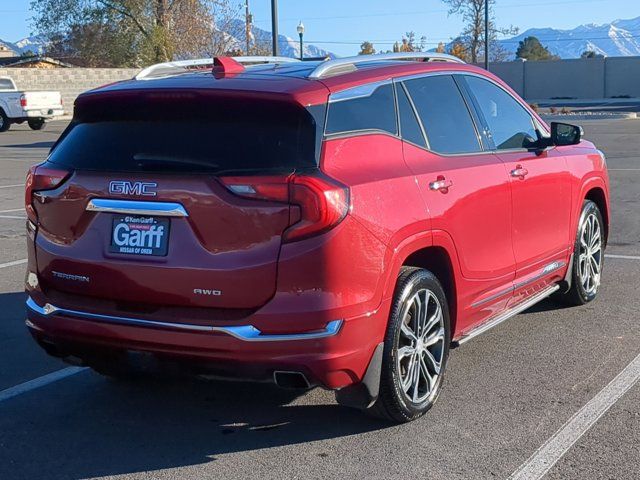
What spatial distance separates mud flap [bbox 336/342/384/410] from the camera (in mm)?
4313

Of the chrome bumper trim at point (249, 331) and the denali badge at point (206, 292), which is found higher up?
the denali badge at point (206, 292)

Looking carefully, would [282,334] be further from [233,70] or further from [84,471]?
[233,70]

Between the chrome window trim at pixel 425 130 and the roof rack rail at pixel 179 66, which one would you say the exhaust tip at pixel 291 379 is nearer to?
the chrome window trim at pixel 425 130

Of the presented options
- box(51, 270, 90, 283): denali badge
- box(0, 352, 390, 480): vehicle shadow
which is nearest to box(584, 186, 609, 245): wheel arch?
box(0, 352, 390, 480): vehicle shadow

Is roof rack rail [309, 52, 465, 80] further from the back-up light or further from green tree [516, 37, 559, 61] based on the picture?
green tree [516, 37, 559, 61]

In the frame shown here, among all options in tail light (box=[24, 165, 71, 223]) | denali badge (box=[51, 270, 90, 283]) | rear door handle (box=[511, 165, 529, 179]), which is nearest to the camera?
denali badge (box=[51, 270, 90, 283])

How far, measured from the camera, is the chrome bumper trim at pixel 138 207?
417 centimetres

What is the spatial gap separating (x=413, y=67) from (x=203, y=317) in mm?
2015

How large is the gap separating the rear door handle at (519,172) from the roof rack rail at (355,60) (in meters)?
0.80

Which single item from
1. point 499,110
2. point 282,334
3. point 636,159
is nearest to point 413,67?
point 499,110

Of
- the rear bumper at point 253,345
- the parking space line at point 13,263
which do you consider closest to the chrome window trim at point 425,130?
the rear bumper at point 253,345

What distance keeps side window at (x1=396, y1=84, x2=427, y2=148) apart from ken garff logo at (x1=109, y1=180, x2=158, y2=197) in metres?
1.40

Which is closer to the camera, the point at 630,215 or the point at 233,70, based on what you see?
the point at 233,70

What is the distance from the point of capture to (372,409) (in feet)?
15.2
